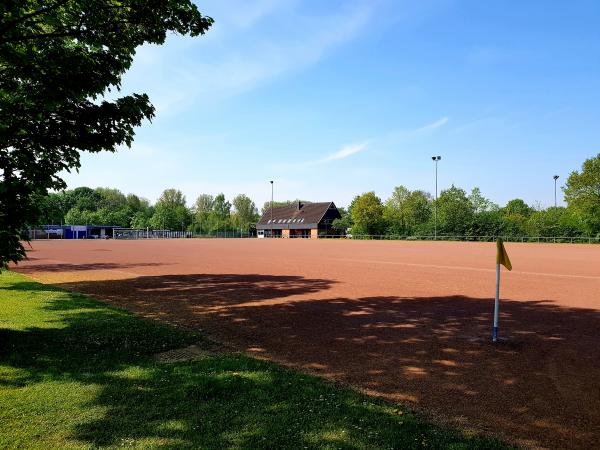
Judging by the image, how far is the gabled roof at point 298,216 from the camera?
92000mm

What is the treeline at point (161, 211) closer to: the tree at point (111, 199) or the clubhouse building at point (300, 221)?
the tree at point (111, 199)

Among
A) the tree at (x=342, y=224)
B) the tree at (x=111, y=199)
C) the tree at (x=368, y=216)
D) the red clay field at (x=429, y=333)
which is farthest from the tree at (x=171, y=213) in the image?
the red clay field at (x=429, y=333)

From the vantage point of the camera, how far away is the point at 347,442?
3580 millimetres

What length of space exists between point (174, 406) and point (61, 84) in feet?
15.9

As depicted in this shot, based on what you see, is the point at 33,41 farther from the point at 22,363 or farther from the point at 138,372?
the point at 138,372

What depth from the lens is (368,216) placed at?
3061 inches

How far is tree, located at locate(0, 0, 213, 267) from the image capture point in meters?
5.68

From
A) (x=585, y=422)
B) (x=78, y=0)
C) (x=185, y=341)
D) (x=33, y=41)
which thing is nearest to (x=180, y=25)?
(x=78, y=0)

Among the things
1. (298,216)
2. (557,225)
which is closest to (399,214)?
(298,216)

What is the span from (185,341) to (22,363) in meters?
2.29

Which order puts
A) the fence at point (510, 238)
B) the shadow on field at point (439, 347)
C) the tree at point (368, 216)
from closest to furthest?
the shadow on field at point (439, 347) < the fence at point (510, 238) < the tree at point (368, 216)

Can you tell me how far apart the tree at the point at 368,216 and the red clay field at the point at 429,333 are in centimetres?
6194

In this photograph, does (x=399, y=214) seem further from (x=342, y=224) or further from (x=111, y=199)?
(x=111, y=199)

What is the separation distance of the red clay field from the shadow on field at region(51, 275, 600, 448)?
0.02 metres
